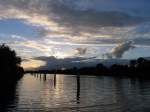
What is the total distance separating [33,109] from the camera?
36938 millimetres

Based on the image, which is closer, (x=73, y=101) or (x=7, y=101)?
(x=7, y=101)

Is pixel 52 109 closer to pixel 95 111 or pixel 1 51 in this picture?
pixel 95 111

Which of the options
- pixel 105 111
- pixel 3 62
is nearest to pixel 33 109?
pixel 105 111

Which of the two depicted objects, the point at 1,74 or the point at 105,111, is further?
the point at 1,74

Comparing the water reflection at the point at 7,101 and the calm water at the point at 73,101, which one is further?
the calm water at the point at 73,101

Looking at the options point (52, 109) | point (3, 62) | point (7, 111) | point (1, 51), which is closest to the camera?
point (7, 111)

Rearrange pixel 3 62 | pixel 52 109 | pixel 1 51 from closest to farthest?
pixel 52 109, pixel 3 62, pixel 1 51

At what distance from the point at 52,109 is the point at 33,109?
6.73 feet

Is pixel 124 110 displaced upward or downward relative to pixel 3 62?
downward

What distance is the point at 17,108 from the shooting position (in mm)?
37938

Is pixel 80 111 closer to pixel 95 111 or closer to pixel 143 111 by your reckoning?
pixel 95 111

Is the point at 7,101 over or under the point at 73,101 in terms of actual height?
over

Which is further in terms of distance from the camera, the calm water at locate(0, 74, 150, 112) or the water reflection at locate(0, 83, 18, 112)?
the calm water at locate(0, 74, 150, 112)

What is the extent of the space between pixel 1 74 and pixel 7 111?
338 feet
